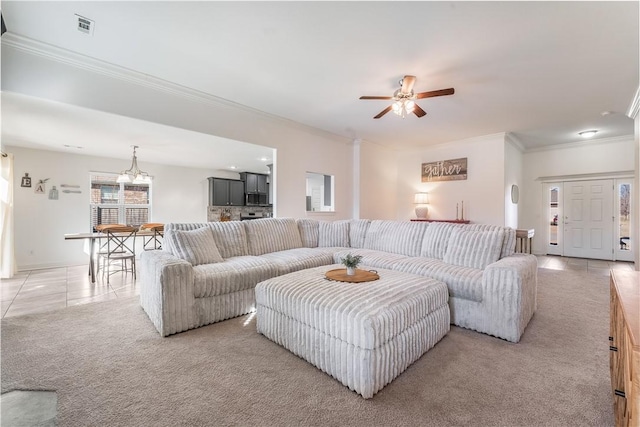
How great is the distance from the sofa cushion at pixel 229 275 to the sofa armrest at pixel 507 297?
6.86 feet

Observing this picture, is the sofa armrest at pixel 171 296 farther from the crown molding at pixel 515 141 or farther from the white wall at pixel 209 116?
the crown molding at pixel 515 141

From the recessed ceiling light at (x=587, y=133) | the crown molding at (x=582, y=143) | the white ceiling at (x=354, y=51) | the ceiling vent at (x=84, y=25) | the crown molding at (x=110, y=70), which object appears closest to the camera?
the white ceiling at (x=354, y=51)

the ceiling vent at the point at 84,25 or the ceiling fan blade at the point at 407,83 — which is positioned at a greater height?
→ the ceiling vent at the point at 84,25

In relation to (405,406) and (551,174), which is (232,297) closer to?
(405,406)

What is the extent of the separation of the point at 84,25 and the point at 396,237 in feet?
12.9

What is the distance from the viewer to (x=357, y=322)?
1582mm

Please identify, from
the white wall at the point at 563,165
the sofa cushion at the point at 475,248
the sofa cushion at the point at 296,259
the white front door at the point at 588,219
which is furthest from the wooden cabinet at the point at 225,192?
A: the white front door at the point at 588,219

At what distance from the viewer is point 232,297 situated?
2.71 meters

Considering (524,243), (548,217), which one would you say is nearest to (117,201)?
(524,243)

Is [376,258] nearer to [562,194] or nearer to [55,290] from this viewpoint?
[55,290]

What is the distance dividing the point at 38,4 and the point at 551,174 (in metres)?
8.93

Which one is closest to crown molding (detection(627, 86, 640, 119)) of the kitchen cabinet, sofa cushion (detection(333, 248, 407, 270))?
sofa cushion (detection(333, 248, 407, 270))

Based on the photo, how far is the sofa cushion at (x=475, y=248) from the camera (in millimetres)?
2740

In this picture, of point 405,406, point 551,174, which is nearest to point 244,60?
point 405,406
